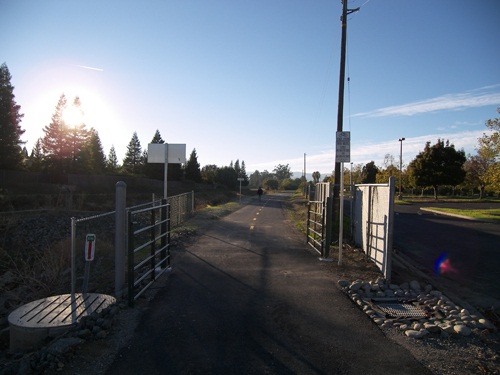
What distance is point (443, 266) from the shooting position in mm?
9867

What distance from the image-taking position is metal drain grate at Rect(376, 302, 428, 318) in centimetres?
596

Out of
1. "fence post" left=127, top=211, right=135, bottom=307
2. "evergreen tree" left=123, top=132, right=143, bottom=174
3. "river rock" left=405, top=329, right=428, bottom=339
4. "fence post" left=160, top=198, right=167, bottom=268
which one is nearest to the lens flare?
"river rock" left=405, top=329, right=428, bottom=339

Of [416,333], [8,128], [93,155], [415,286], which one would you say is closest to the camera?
[416,333]

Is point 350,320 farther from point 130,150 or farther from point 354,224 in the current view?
point 130,150

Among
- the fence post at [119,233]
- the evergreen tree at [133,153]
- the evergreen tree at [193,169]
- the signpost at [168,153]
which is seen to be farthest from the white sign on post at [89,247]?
the evergreen tree at [133,153]

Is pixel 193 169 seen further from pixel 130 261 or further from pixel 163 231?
pixel 130 261

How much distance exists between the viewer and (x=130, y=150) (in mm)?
76625

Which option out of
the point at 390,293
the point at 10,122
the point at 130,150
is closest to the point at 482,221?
the point at 390,293

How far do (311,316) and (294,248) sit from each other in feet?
20.5

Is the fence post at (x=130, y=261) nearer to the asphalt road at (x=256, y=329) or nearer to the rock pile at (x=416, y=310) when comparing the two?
the asphalt road at (x=256, y=329)

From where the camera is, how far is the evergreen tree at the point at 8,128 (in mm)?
47875

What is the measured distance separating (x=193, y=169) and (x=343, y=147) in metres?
63.1

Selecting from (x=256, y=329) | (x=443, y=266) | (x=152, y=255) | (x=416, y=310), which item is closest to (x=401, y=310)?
(x=416, y=310)

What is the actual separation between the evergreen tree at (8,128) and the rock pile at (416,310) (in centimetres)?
5225
